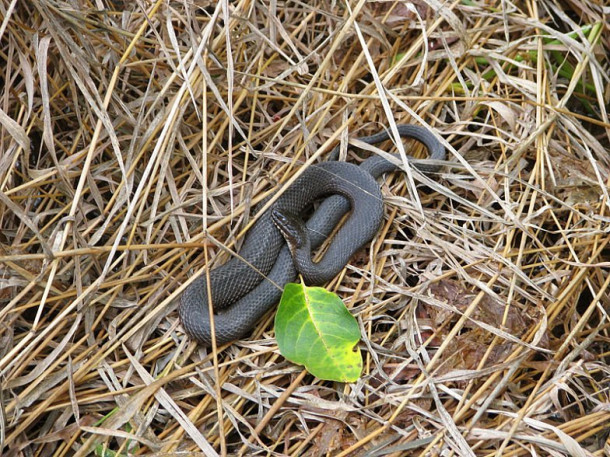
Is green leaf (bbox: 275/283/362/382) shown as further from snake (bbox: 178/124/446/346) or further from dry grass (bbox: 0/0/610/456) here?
snake (bbox: 178/124/446/346)

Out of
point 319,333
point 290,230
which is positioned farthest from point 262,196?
point 319,333

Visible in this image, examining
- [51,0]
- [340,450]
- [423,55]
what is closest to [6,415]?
[340,450]

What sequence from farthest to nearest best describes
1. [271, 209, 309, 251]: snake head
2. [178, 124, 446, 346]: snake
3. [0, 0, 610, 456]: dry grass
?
[271, 209, 309, 251]: snake head
[178, 124, 446, 346]: snake
[0, 0, 610, 456]: dry grass

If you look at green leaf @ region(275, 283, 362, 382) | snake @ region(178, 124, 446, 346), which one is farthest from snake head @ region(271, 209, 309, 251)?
green leaf @ region(275, 283, 362, 382)

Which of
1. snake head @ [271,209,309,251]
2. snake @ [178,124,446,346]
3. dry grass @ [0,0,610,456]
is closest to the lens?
dry grass @ [0,0,610,456]

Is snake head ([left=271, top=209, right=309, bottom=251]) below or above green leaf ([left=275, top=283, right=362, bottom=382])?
above

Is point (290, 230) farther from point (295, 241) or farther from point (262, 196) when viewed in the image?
point (262, 196)

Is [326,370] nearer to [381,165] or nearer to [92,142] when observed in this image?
[381,165]
